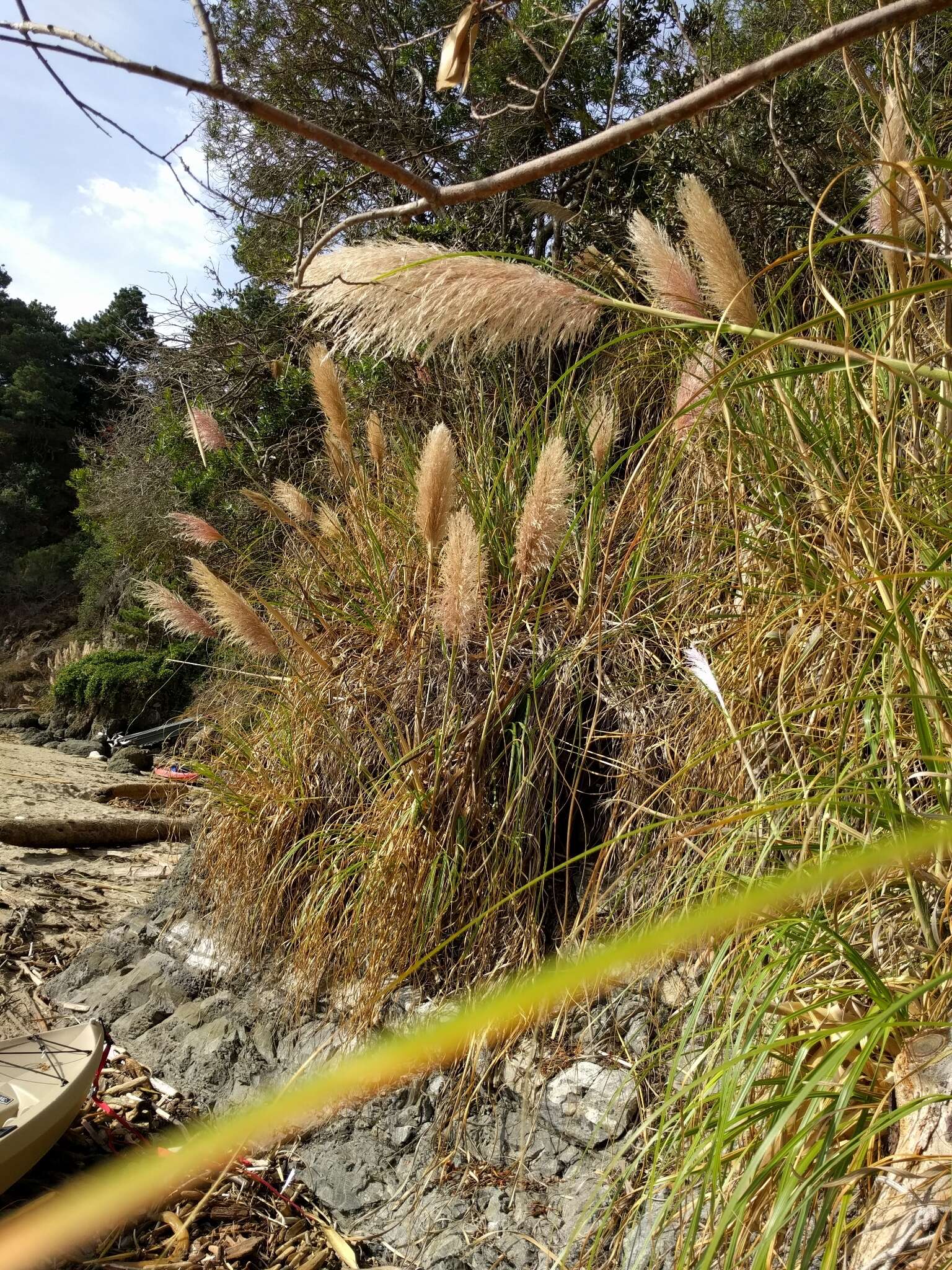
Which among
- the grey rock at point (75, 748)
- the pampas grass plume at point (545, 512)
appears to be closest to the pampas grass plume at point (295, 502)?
the pampas grass plume at point (545, 512)

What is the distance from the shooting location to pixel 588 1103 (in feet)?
6.23

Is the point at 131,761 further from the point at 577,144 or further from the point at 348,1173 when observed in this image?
the point at 577,144

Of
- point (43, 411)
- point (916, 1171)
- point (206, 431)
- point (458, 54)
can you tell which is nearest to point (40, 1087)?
point (916, 1171)

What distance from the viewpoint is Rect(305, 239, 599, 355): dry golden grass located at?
1.83m

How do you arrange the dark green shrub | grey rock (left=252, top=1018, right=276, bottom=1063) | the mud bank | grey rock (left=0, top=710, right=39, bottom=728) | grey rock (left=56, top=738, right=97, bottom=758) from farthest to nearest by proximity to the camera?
grey rock (left=0, top=710, right=39, bottom=728)
the dark green shrub
grey rock (left=56, top=738, right=97, bottom=758)
grey rock (left=252, top=1018, right=276, bottom=1063)
the mud bank

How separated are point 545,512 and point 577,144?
4.16ft

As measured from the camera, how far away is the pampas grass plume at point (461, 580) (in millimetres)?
2039

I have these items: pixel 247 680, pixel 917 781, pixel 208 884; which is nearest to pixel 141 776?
pixel 247 680

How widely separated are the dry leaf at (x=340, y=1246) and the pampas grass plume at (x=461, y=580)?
1389 mm

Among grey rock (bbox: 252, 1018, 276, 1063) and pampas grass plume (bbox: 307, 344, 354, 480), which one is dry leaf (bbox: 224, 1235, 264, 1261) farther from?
pampas grass plume (bbox: 307, 344, 354, 480)

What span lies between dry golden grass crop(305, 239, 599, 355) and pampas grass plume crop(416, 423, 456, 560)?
23 centimetres

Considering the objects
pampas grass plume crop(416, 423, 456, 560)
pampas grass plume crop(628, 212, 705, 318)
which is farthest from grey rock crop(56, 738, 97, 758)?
pampas grass plume crop(628, 212, 705, 318)

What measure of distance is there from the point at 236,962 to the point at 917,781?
211 cm

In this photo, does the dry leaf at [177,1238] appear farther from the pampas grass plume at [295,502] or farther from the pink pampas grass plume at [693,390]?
the pink pampas grass plume at [693,390]
